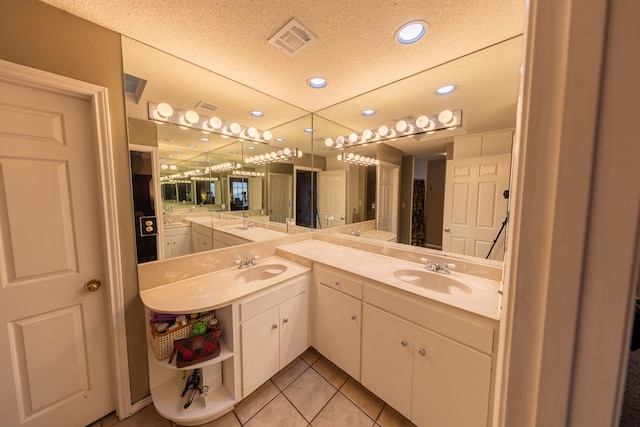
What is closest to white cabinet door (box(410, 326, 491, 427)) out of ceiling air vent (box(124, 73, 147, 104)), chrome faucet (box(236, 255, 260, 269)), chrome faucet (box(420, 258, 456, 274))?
A: chrome faucet (box(420, 258, 456, 274))

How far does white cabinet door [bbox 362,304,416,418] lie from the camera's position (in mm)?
1361

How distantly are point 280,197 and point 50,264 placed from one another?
1891mm

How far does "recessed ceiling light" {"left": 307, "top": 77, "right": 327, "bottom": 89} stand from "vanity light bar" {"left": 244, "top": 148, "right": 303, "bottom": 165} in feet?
3.00

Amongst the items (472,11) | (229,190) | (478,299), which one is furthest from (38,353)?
(472,11)

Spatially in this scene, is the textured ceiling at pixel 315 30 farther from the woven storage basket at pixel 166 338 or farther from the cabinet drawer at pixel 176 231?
the woven storage basket at pixel 166 338

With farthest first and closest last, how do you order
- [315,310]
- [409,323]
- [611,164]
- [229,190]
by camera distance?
[229,190] → [315,310] → [409,323] → [611,164]

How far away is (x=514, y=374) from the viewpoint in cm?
37

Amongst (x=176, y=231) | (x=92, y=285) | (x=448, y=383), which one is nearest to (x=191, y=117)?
(x=176, y=231)

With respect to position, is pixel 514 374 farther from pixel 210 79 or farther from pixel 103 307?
pixel 210 79

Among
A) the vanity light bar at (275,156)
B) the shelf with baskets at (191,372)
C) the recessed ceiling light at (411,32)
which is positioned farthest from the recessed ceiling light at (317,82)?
the shelf with baskets at (191,372)

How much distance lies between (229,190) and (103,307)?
1298 mm

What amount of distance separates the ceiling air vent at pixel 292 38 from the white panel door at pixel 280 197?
1427 mm

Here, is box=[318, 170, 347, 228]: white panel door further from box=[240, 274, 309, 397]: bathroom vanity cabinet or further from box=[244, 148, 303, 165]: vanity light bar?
box=[240, 274, 309, 397]: bathroom vanity cabinet

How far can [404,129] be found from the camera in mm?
1994
